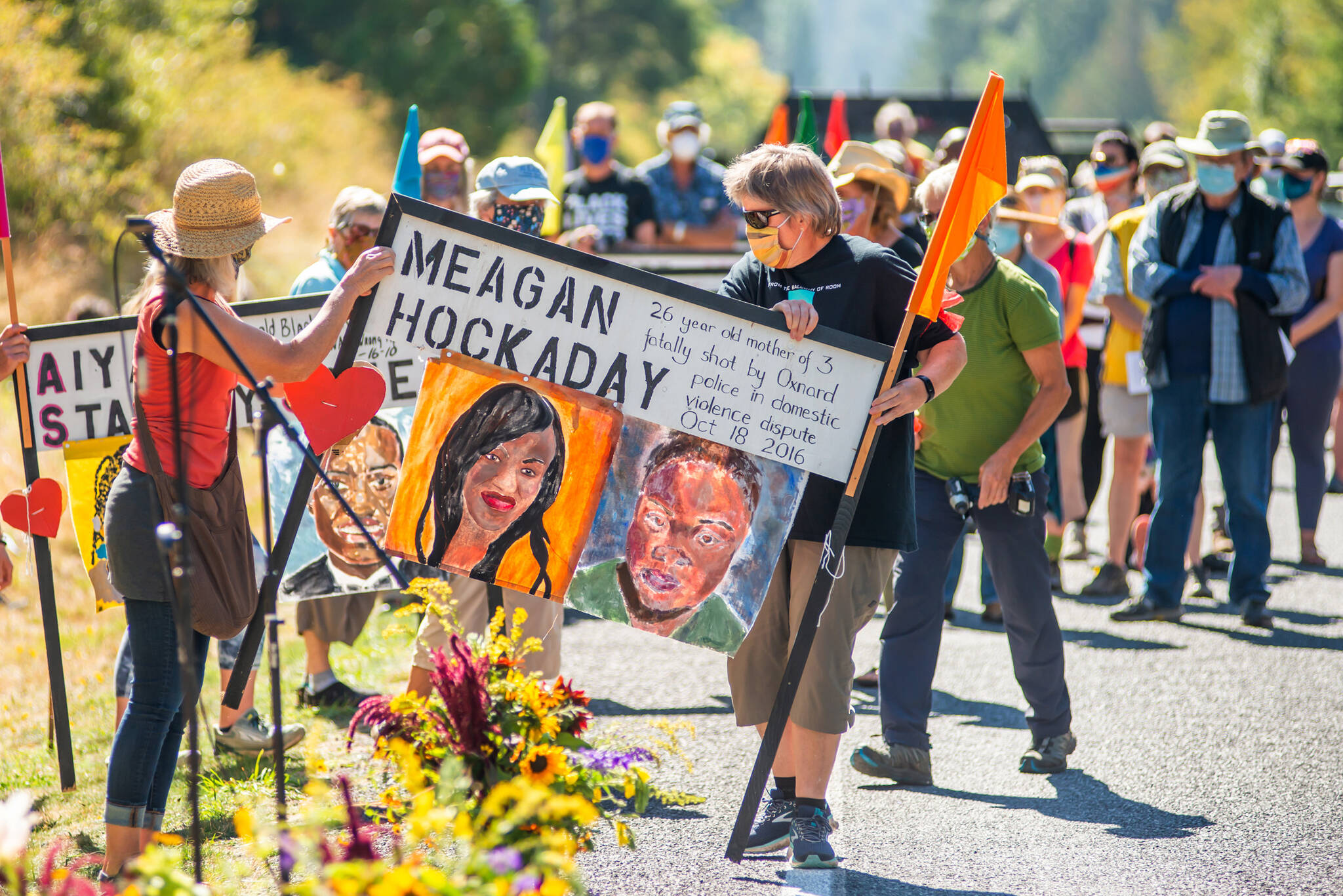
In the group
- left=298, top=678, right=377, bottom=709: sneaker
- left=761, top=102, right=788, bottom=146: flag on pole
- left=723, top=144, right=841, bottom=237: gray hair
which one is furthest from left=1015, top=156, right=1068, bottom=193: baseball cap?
left=298, top=678, right=377, bottom=709: sneaker

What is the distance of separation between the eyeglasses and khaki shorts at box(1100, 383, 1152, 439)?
4.26 metres

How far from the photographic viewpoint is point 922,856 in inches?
156

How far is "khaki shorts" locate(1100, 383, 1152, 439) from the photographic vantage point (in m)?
7.41

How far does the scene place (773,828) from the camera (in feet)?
12.9

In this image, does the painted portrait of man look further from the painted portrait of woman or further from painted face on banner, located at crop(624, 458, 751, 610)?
the painted portrait of woman

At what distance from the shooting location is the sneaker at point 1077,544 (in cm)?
844

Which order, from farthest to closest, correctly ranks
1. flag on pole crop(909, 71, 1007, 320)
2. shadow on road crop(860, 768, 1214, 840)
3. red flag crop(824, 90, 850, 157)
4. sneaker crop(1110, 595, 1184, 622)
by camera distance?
1. red flag crop(824, 90, 850, 157)
2. sneaker crop(1110, 595, 1184, 622)
3. shadow on road crop(860, 768, 1214, 840)
4. flag on pole crop(909, 71, 1007, 320)

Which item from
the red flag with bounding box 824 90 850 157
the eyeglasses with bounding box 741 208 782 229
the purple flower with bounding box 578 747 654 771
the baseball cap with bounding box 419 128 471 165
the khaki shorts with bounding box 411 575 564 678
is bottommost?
the purple flower with bounding box 578 747 654 771

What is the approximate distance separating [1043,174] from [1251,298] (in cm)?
203

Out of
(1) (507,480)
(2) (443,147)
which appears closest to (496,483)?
(1) (507,480)

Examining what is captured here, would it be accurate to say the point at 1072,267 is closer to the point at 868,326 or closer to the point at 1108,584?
the point at 1108,584

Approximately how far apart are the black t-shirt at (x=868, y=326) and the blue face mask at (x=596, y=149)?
6.33 m

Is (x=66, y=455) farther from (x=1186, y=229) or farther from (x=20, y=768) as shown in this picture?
(x=1186, y=229)

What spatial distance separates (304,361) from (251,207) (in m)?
0.45
